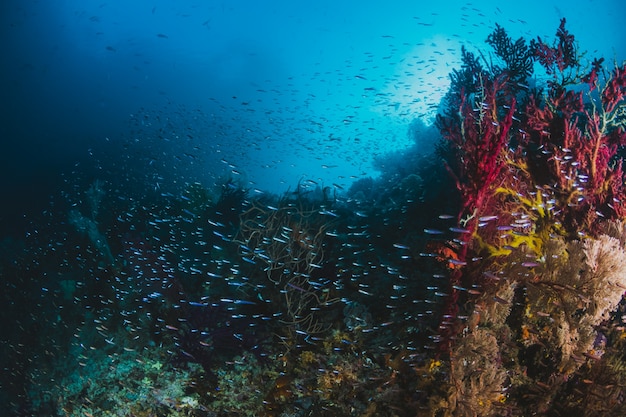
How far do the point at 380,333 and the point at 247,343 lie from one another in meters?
2.29

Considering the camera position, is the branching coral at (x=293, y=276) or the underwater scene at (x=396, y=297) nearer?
the underwater scene at (x=396, y=297)

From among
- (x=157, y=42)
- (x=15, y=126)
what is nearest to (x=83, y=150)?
(x=15, y=126)

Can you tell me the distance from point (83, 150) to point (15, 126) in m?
8.62

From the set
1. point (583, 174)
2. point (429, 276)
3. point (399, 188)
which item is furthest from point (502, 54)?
point (429, 276)

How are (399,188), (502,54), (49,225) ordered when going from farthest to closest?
(49,225) → (399,188) → (502,54)

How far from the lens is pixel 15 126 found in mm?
49469

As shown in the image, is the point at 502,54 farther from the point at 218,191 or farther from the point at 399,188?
the point at 218,191

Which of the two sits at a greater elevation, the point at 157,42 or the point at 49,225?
the point at 157,42

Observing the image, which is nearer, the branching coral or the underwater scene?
the underwater scene

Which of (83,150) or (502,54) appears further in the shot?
(83,150)

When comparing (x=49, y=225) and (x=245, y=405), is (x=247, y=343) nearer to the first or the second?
(x=245, y=405)

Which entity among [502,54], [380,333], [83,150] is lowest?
[380,333]

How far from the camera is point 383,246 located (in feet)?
25.2

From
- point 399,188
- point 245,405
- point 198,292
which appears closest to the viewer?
point 245,405
